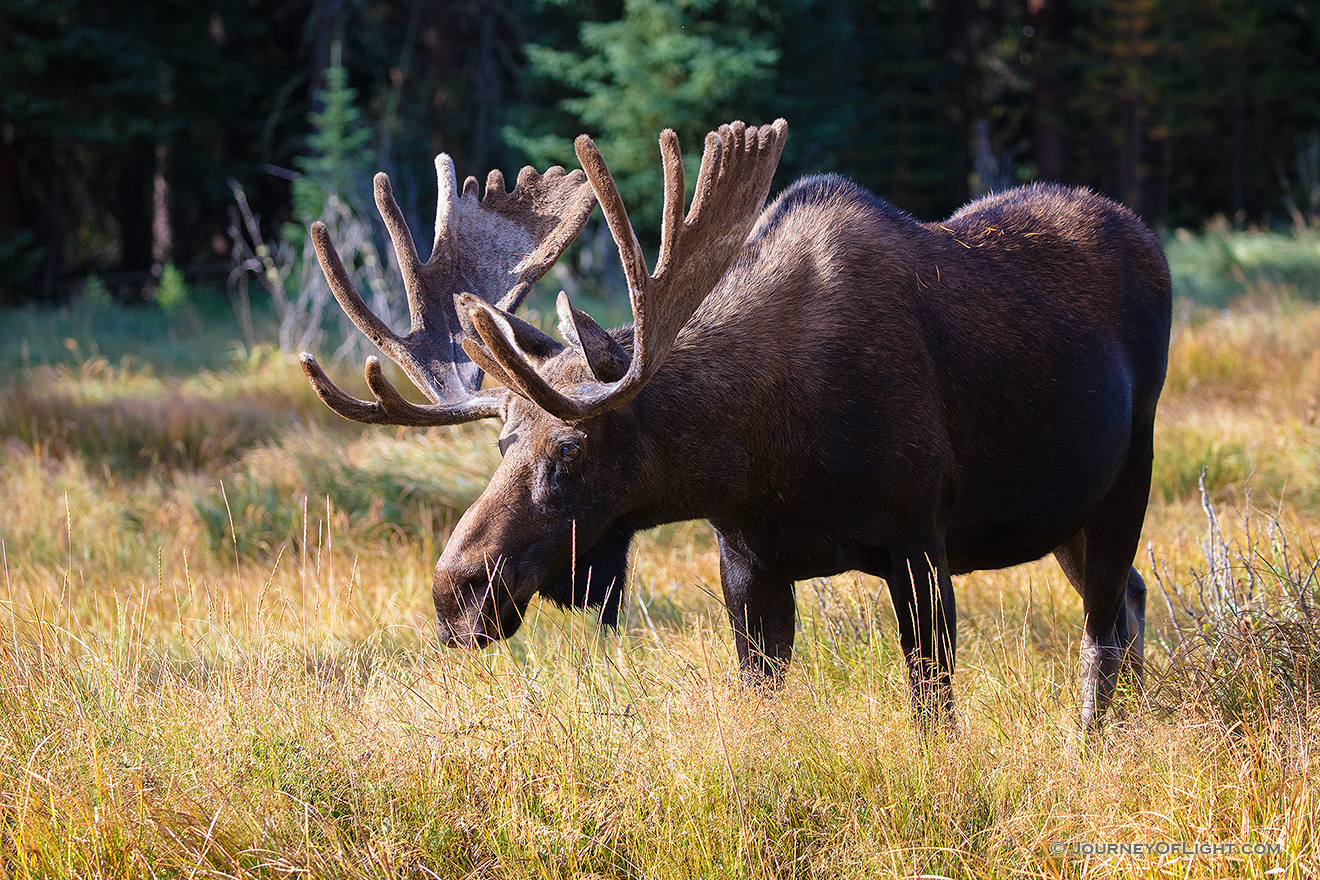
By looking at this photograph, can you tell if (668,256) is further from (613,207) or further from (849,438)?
(849,438)

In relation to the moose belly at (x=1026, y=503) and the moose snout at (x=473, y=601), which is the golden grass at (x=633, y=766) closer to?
the moose snout at (x=473, y=601)

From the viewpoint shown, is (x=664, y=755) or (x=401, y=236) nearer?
(x=664, y=755)

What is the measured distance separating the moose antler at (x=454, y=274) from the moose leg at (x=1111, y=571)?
2.06 metres

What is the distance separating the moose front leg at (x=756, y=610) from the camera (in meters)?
3.64

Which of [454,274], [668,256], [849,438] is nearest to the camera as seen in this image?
[668,256]

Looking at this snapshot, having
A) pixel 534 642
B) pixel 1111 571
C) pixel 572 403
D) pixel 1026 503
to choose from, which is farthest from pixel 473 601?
pixel 1111 571

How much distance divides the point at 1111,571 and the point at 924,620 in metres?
1.06

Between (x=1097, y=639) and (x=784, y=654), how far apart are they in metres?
1.12

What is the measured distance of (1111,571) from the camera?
4.08 meters

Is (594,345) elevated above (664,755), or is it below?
above

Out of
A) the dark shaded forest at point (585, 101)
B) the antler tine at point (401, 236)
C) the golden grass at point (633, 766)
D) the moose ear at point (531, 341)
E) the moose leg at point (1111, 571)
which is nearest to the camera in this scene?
the golden grass at point (633, 766)

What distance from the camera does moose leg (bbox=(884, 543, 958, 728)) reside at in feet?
10.9

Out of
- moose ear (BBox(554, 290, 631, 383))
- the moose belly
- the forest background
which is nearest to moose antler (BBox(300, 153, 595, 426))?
moose ear (BBox(554, 290, 631, 383))

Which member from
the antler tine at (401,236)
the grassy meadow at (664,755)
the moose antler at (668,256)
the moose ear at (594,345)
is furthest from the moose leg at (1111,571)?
the antler tine at (401,236)
